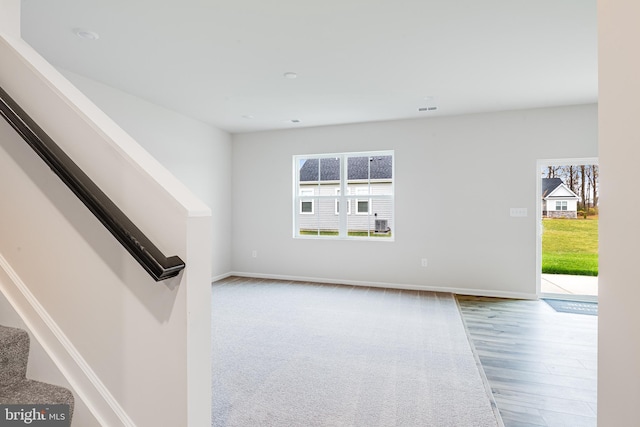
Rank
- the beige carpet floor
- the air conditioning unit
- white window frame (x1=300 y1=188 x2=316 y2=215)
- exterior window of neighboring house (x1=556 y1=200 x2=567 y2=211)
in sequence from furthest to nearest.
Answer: white window frame (x1=300 y1=188 x2=316 y2=215)
the air conditioning unit
exterior window of neighboring house (x1=556 y1=200 x2=567 y2=211)
the beige carpet floor

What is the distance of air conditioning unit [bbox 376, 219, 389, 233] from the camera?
17.6 ft

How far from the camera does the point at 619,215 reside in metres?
0.95

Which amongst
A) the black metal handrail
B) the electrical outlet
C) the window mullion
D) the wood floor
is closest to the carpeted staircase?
the black metal handrail

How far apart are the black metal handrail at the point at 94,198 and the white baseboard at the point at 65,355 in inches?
22.6

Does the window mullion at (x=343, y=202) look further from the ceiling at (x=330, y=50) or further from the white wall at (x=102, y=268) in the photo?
the white wall at (x=102, y=268)

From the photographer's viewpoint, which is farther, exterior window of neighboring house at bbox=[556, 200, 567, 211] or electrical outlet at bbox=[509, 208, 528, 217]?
exterior window of neighboring house at bbox=[556, 200, 567, 211]

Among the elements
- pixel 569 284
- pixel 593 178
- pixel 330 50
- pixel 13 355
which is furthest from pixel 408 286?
pixel 13 355

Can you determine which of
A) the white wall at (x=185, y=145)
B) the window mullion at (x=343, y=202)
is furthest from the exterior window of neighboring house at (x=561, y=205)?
the white wall at (x=185, y=145)

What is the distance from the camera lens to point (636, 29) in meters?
0.86

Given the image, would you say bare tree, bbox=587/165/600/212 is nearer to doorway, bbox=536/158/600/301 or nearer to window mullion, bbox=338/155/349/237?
doorway, bbox=536/158/600/301

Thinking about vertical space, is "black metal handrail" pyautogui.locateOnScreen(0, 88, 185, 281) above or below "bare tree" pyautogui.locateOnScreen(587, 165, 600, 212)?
below

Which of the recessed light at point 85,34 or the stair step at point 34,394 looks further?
the recessed light at point 85,34

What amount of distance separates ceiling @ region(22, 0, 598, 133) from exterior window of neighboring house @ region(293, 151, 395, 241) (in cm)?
122

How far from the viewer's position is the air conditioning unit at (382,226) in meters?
5.36
